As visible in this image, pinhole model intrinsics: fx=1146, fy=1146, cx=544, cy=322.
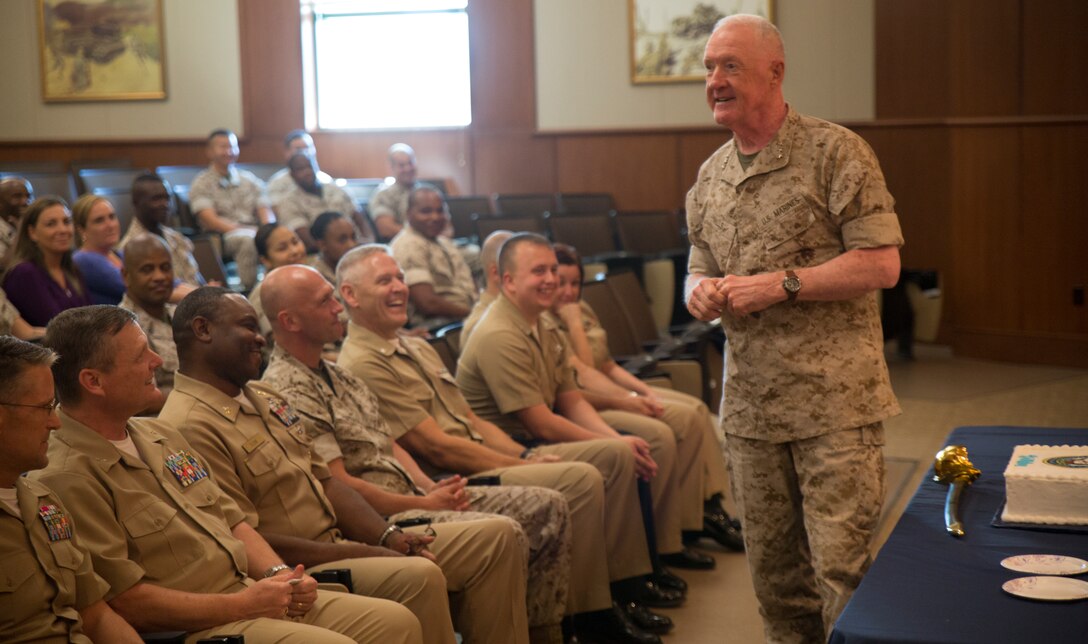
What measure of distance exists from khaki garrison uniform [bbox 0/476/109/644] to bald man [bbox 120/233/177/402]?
2.02 m

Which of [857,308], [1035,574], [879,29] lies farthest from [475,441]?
[879,29]

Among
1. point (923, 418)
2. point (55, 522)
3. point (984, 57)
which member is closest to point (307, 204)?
point (923, 418)

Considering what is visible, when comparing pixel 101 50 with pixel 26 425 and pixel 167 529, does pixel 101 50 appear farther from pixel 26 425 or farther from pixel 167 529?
pixel 26 425

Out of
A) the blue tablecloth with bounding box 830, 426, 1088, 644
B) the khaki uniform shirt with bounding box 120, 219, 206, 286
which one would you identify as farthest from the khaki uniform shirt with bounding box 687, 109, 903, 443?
the khaki uniform shirt with bounding box 120, 219, 206, 286

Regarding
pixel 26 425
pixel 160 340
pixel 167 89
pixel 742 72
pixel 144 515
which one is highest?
pixel 167 89

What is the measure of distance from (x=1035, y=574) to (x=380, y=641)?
1.25 metres

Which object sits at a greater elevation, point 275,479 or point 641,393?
point 275,479

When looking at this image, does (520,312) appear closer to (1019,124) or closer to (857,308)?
(857,308)

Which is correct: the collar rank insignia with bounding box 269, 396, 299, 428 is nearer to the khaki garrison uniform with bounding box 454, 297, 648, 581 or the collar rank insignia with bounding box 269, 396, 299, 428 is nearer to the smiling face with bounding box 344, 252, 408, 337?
the smiling face with bounding box 344, 252, 408, 337

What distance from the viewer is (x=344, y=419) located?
2977mm

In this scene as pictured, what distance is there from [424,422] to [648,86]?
265 inches

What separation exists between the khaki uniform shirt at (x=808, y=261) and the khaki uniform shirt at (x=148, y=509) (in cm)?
113

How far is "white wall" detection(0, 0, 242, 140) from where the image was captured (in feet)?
33.2

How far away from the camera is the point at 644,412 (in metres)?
4.19
